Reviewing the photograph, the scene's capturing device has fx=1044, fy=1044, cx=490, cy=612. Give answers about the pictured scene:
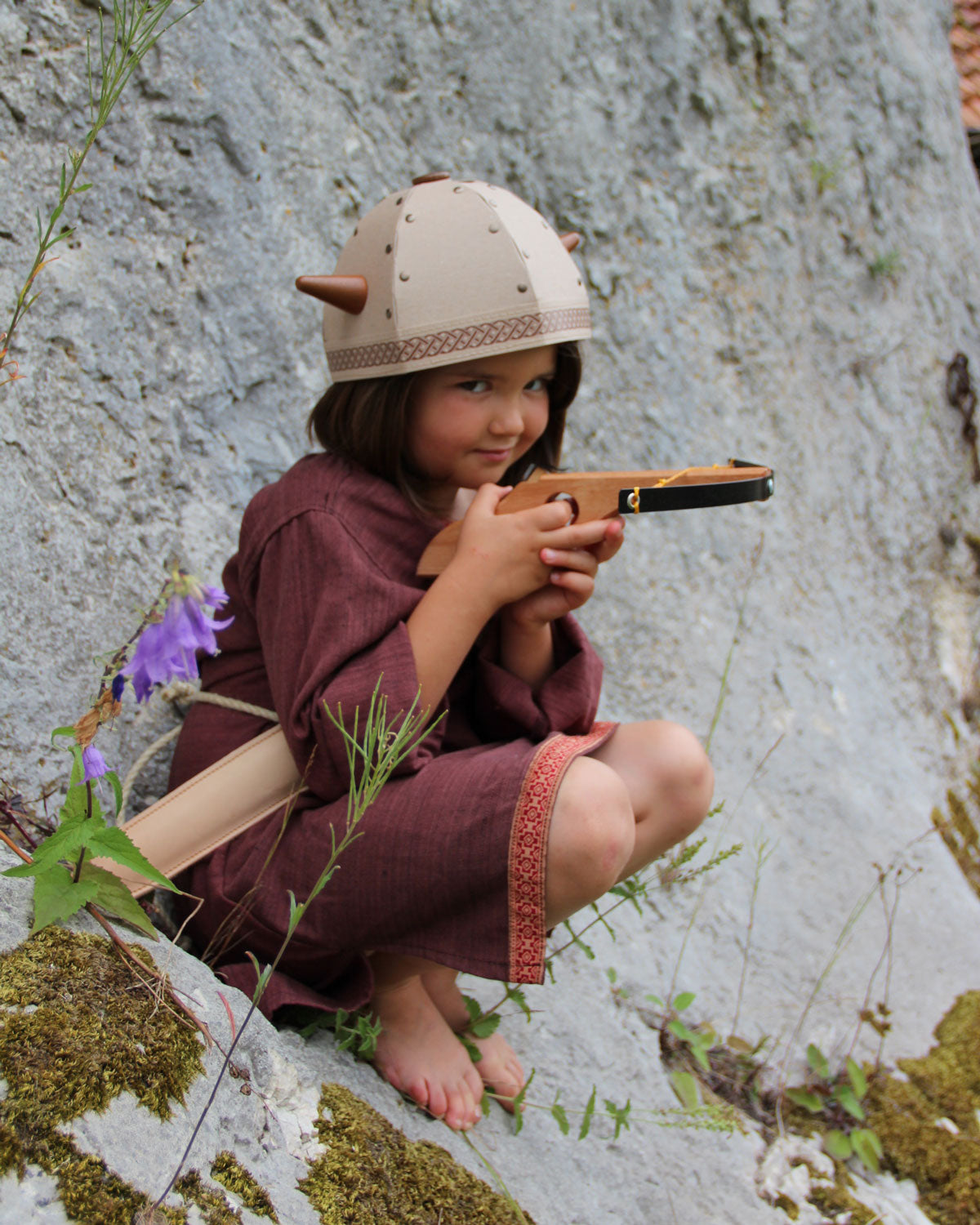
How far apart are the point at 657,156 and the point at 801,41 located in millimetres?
955

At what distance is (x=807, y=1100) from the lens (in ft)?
8.09

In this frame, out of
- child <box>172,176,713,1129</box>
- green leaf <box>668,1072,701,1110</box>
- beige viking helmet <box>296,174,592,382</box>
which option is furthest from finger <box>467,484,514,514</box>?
green leaf <box>668,1072,701,1110</box>

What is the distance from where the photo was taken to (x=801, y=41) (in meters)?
Answer: 4.02

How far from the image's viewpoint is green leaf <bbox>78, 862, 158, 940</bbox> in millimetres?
1342

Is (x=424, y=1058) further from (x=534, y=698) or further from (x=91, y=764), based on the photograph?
(x=91, y=764)

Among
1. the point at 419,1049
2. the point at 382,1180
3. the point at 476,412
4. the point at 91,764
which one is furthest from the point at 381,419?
the point at 382,1180

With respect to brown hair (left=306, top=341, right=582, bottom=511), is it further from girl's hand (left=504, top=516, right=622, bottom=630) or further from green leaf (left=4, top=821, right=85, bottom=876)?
green leaf (left=4, top=821, right=85, bottom=876)

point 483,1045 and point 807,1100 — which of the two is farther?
point 807,1100

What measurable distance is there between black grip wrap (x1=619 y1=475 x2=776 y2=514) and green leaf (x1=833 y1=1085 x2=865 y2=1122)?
5.37 feet

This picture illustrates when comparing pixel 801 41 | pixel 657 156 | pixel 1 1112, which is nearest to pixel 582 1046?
pixel 1 1112

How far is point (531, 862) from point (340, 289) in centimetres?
105

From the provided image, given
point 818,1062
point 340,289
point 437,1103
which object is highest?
point 340,289

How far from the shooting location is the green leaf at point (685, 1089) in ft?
7.39

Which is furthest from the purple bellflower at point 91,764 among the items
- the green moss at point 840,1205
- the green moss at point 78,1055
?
the green moss at point 840,1205
